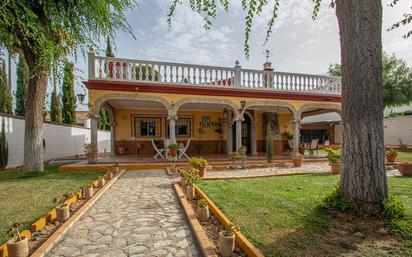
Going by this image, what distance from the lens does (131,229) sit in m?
3.42

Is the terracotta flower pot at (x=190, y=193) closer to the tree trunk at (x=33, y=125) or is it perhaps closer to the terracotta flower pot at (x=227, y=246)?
the terracotta flower pot at (x=227, y=246)

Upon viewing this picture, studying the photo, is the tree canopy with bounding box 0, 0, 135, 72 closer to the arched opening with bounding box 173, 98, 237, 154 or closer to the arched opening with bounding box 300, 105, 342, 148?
the arched opening with bounding box 173, 98, 237, 154

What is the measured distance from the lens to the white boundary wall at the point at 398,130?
17531 millimetres

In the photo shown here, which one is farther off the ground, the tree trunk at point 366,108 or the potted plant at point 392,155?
the tree trunk at point 366,108

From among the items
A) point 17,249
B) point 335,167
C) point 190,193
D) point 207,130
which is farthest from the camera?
point 207,130

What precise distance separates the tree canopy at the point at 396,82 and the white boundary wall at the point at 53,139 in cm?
2440

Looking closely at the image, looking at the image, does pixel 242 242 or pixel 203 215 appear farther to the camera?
pixel 203 215

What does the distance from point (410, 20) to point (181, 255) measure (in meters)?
6.20

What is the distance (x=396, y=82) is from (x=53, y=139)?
1037 inches

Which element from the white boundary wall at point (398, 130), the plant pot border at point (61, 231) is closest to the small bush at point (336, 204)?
the plant pot border at point (61, 231)

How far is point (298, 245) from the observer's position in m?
2.72

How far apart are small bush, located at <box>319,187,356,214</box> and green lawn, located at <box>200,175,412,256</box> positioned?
16cm

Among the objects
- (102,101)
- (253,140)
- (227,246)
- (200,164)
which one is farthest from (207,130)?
(227,246)

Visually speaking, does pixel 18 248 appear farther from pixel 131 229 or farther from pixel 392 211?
pixel 392 211
